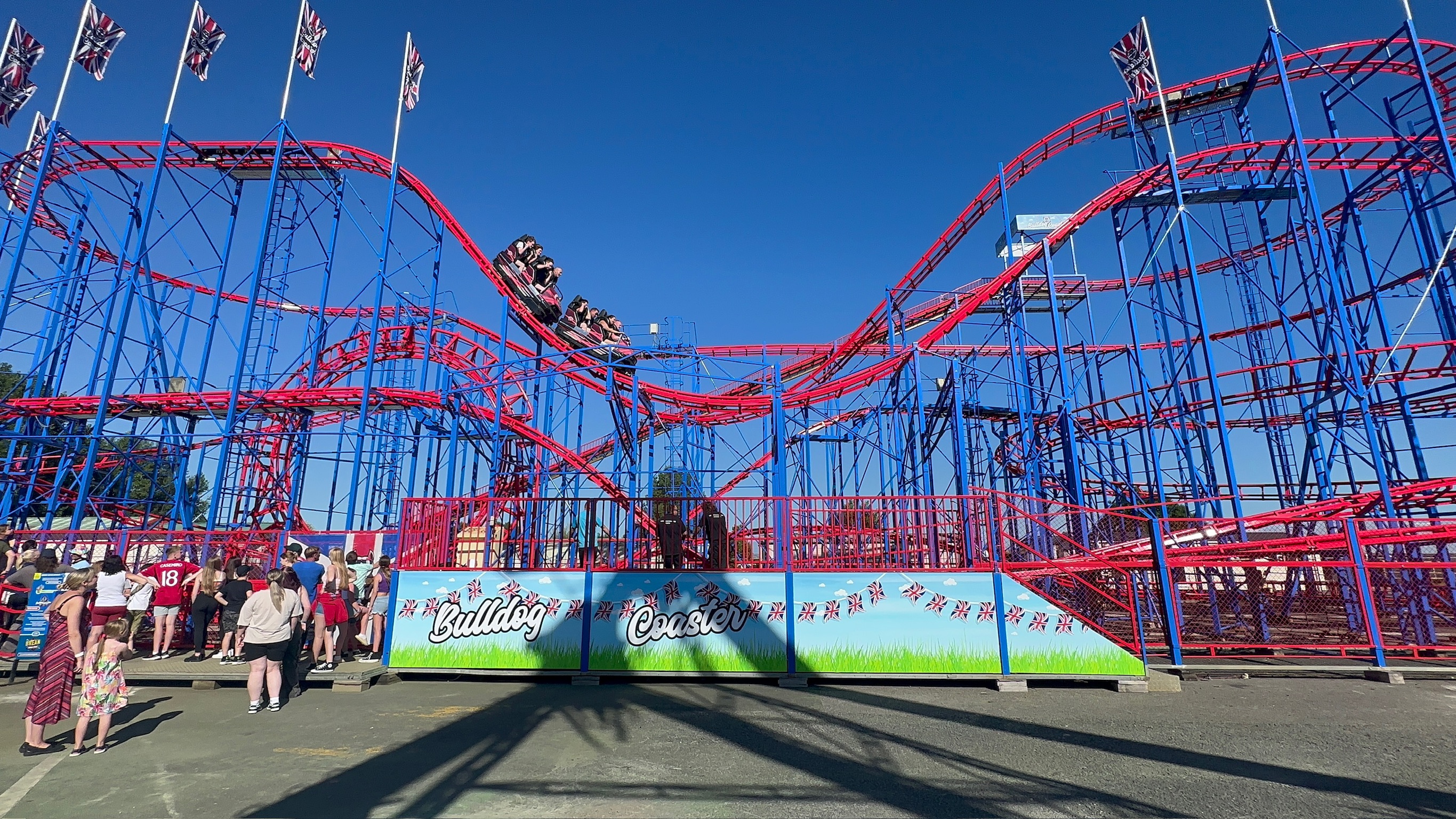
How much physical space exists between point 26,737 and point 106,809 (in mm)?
2334

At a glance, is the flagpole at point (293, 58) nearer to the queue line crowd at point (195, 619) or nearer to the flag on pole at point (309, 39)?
the flag on pole at point (309, 39)

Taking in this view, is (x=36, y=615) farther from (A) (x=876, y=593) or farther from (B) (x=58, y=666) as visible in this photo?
(A) (x=876, y=593)

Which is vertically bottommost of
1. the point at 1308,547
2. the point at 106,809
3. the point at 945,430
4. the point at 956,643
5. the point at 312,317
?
the point at 106,809

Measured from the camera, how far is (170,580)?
9352mm

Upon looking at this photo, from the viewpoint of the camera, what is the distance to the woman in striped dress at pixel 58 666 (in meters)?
5.59

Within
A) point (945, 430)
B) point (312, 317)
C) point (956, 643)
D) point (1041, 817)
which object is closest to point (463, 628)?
point (956, 643)

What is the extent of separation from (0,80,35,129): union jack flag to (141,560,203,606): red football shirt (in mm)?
16164

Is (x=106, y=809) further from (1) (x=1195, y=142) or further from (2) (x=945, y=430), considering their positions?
(1) (x=1195, y=142)

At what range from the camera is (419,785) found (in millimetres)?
4707

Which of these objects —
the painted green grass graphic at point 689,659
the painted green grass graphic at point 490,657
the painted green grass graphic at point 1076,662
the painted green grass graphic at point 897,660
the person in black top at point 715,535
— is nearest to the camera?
the painted green grass graphic at point 1076,662

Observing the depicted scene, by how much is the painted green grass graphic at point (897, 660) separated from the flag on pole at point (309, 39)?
17517mm

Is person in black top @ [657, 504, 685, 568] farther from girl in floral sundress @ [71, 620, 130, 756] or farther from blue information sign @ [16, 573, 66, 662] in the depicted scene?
blue information sign @ [16, 573, 66, 662]

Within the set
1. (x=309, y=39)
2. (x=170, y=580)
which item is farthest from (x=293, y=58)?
(x=170, y=580)

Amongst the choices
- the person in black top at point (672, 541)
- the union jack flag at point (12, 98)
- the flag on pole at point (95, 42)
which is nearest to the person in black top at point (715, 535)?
the person in black top at point (672, 541)
